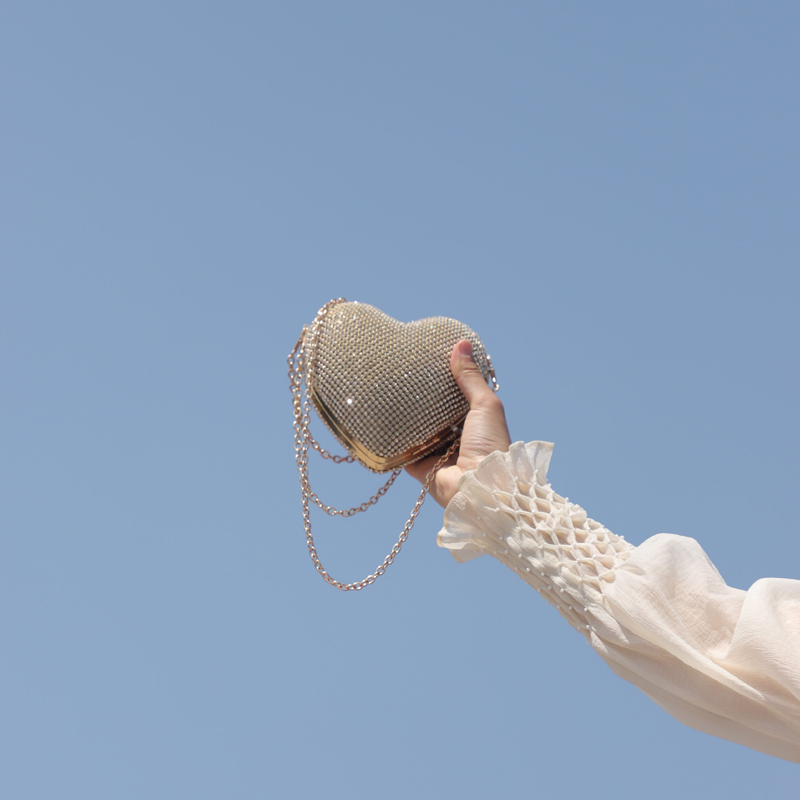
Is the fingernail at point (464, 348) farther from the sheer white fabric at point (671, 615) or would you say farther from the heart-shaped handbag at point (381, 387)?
the sheer white fabric at point (671, 615)

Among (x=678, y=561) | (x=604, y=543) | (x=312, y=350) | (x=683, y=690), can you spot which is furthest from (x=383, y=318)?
(x=683, y=690)

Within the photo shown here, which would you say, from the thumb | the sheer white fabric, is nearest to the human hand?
the thumb

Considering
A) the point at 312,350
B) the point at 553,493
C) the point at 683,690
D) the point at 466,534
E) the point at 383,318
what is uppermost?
the point at 383,318

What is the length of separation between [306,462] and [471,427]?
0.46 meters

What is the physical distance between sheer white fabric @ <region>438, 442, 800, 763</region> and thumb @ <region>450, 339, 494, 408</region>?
286 millimetres

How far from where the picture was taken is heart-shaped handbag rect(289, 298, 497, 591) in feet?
7.02

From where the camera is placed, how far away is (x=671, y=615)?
5.66 ft

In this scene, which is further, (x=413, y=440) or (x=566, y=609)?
(x=413, y=440)

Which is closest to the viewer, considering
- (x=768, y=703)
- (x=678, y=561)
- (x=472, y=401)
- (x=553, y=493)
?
(x=768, y=703)

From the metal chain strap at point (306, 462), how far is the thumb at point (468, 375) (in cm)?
13

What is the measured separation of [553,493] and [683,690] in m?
0.49

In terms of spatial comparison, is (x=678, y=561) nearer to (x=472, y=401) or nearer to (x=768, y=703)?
(x=768, y=703)

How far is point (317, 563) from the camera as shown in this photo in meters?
2.27

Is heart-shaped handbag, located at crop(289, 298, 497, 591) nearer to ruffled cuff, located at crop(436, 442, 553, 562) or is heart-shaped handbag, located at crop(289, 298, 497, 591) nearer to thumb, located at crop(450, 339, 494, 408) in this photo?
thumb, located at crop(450, 339, 494, 408)
